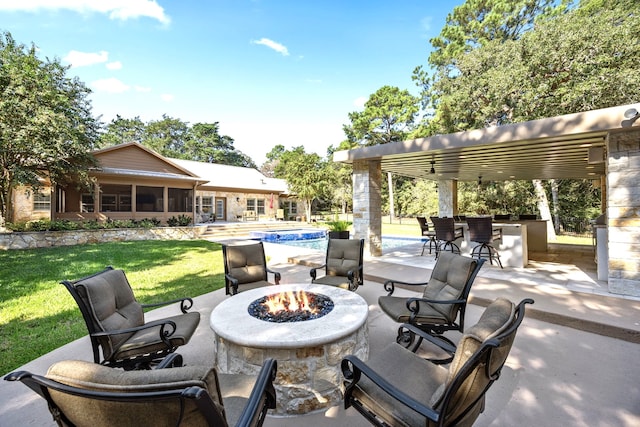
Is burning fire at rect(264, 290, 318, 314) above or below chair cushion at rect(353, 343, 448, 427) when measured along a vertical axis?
above

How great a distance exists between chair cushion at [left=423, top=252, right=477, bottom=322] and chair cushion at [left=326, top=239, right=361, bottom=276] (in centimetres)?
150

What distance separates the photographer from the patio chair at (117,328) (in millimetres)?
2325

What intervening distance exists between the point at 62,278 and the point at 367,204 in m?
7.08

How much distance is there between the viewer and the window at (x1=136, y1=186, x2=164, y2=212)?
56.1ft

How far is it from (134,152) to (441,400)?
17.6m

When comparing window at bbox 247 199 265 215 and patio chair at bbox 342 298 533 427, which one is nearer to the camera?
patio chair at bbox 342 298 533 427

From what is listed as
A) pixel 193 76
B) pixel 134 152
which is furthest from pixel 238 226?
pixel 193 76

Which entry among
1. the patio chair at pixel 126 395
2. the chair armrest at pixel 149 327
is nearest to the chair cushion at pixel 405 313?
the chair armrest at pixel 149 327

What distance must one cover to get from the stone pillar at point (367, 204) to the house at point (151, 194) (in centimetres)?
1147

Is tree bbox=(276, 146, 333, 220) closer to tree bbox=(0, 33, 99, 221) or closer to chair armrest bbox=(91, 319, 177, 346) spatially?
tree bbox=(0, 33, 99, 221)

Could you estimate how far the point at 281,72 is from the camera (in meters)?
13.2

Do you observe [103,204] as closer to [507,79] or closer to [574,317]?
[574,317]

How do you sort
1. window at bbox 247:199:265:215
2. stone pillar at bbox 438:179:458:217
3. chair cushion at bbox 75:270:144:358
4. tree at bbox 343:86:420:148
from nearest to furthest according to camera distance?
chair cushion at bbox 75:270:144:358
stone pillar at bbox 438:179:458:217
window at bbox 247:199:265:215
tree at bbox 343:86:420:148

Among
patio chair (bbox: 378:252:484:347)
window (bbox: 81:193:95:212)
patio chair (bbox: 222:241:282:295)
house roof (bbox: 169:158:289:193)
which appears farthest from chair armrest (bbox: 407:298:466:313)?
house roof (bbox: 169:158:289:193)
